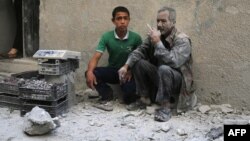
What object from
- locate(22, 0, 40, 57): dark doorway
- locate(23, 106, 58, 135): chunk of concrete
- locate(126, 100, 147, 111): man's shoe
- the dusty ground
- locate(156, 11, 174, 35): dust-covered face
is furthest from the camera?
locate(22, 0, 40, 57): dark doorway

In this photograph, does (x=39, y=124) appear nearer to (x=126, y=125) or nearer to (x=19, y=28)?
(x=126, y=125)

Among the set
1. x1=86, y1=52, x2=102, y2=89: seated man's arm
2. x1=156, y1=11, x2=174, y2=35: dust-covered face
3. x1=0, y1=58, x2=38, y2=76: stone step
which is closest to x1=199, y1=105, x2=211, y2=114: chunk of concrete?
A: x1=156, y1=11, x2=174, y2=35: dust-covered face

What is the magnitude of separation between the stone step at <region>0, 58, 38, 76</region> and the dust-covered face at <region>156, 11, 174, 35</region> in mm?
2130

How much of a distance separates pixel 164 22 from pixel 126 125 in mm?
1226

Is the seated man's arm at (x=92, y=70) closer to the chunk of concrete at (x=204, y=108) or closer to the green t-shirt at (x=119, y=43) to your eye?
the green t-shirt at (x=119, y=43)

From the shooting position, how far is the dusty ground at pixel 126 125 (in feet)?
14.2

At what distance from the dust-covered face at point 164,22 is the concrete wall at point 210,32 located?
0.42 meters

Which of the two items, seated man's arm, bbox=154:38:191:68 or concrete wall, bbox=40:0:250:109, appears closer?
seated man's arm, bbox=154:38:191:68

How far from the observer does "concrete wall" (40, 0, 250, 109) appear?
4934 mm

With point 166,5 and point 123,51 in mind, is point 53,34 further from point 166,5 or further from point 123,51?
point 166,5

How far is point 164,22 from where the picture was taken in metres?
4.78

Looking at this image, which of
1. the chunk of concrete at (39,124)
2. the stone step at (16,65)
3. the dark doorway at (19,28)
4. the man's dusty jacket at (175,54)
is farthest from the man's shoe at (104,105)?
the dark doorway at (19,28)

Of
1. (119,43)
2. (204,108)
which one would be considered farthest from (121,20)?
(204,108)

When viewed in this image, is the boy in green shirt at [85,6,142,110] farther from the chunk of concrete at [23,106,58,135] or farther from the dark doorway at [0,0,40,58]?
the dark doorway at [0,0,40,58]
